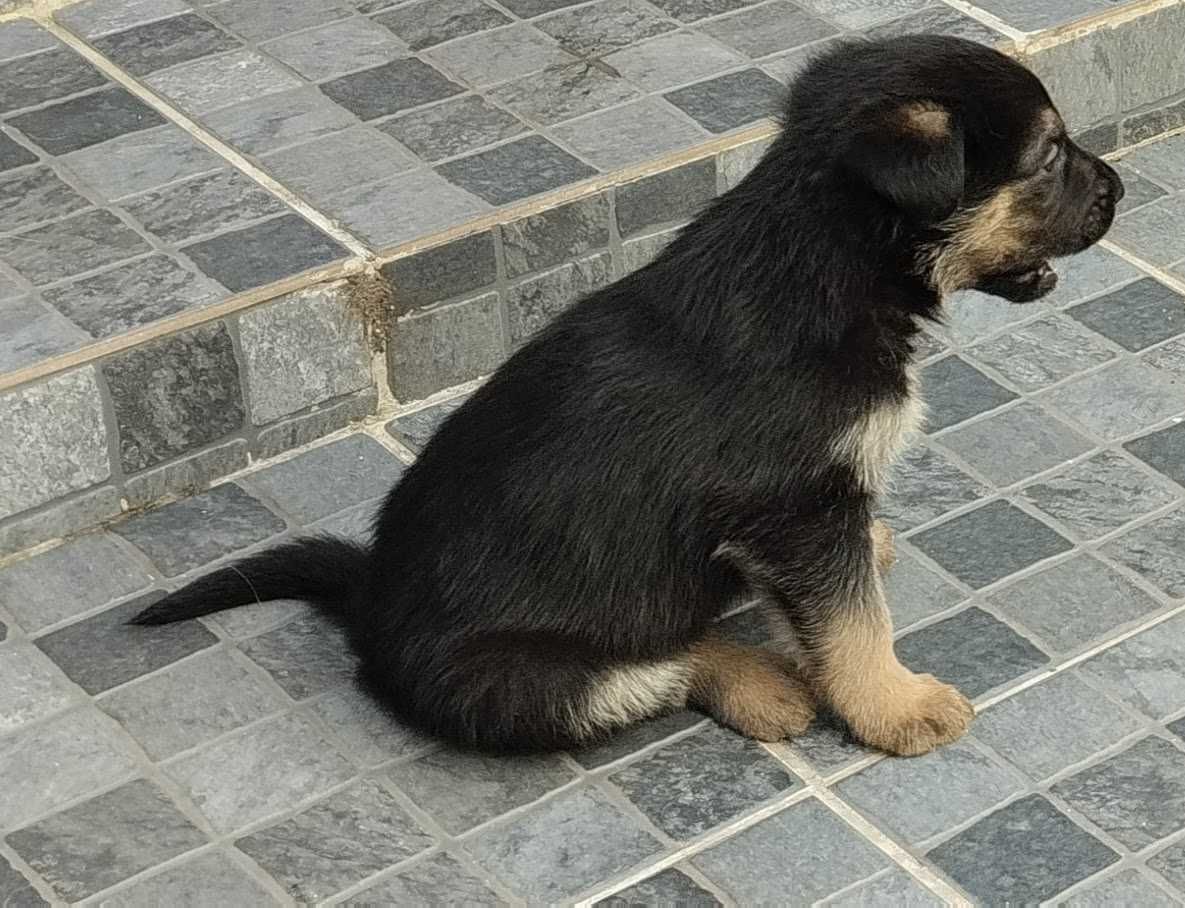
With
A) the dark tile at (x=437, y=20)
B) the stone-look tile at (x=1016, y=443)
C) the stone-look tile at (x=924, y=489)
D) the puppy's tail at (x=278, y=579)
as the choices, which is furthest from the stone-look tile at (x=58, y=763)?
A: the dark tile at (x=437, y=20)

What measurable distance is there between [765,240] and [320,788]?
1229 millimetres

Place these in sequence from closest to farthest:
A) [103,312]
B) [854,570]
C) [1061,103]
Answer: [854,570] → [103,312] → [1061,103]

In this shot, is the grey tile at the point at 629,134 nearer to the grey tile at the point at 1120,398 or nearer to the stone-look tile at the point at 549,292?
the stone-look tile at the point at 549,292

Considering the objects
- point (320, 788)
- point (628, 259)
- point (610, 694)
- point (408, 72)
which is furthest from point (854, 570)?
point (408, 72)

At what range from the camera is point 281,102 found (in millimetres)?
5164

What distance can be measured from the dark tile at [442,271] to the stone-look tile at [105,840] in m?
1.30

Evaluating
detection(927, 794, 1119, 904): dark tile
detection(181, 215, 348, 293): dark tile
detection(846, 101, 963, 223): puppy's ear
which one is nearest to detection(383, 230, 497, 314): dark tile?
detection(181, 215, 348, 293): dark tile

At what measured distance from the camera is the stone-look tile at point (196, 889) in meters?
3.62

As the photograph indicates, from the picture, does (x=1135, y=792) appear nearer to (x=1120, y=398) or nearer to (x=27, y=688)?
(x=1120, y=398)

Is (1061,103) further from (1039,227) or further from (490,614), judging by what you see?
(490,614)

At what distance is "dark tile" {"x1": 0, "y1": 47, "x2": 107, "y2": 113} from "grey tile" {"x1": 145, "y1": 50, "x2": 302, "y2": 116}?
0.16 metres

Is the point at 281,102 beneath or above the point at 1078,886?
above

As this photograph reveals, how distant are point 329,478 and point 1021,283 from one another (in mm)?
1544

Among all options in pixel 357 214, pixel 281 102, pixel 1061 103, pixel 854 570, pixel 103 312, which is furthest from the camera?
pixel 1061 103
